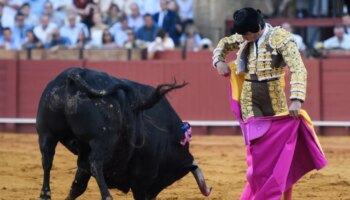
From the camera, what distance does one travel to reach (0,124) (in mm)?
13750

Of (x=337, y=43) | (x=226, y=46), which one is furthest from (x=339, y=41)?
(x=226, y=46)

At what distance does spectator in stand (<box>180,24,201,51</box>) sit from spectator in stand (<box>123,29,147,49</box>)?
0.58 metres

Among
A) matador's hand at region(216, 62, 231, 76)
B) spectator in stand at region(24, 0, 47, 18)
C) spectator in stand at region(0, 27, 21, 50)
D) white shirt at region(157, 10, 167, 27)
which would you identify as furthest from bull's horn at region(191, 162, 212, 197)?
spectator in stand at region(24, 0, 47, 18)

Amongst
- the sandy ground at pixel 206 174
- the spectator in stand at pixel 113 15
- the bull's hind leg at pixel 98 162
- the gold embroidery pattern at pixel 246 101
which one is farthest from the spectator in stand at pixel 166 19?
the bull's hind leg at pixel 98 162

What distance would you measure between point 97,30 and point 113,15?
330 mm

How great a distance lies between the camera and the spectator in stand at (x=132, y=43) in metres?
13.7

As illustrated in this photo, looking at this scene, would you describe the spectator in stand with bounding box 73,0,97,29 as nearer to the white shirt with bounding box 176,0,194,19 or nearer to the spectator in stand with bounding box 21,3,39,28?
the spectator in stand with bounding box 21,3,39,28

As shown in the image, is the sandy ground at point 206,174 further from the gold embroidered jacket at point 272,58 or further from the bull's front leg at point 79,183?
the gold embroidered jacket at point 272,58

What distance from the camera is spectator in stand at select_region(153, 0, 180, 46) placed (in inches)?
549

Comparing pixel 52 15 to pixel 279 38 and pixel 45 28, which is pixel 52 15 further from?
pixel 279 38

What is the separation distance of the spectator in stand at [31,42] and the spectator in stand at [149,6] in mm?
1543

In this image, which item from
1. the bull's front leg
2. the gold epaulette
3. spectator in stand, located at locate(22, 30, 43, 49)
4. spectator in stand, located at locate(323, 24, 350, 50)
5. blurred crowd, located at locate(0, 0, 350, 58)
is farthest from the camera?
spectator in stand, located at locate(22, 30, 43, 49)

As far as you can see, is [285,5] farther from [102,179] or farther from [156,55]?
[102,179]

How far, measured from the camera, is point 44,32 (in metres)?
14.3
